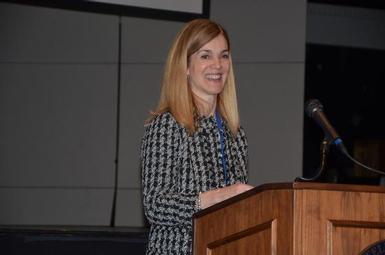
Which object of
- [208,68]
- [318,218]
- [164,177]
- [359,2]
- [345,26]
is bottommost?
[318,218]

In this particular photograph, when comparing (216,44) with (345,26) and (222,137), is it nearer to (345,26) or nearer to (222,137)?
(222,137)

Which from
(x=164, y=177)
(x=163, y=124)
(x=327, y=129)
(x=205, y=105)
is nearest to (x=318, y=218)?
(x=327, y=129)

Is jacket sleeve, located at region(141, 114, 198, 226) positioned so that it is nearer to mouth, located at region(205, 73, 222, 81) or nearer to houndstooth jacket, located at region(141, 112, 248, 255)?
houndstooth jacket, located at region(141, 112, 248, 255)

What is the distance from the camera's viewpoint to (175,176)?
2.32 metres

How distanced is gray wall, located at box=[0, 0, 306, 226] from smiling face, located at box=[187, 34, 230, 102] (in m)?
3.33

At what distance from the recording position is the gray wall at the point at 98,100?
19.0 feet

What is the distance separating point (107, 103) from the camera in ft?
19.1

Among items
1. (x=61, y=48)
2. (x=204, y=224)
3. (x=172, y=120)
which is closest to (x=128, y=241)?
(x=172, y=120)

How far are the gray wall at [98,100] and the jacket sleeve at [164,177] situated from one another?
3.45 metres

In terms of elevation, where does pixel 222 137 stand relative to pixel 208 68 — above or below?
below

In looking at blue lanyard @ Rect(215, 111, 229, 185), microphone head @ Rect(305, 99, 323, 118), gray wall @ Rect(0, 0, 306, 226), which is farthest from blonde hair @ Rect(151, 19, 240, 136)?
gray wall @ Rect(0, 0, 306, 226)

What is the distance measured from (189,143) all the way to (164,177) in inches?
6.6

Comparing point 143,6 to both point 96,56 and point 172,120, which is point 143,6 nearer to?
point 96,56

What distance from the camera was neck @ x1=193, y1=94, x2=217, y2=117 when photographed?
98.5 inches
